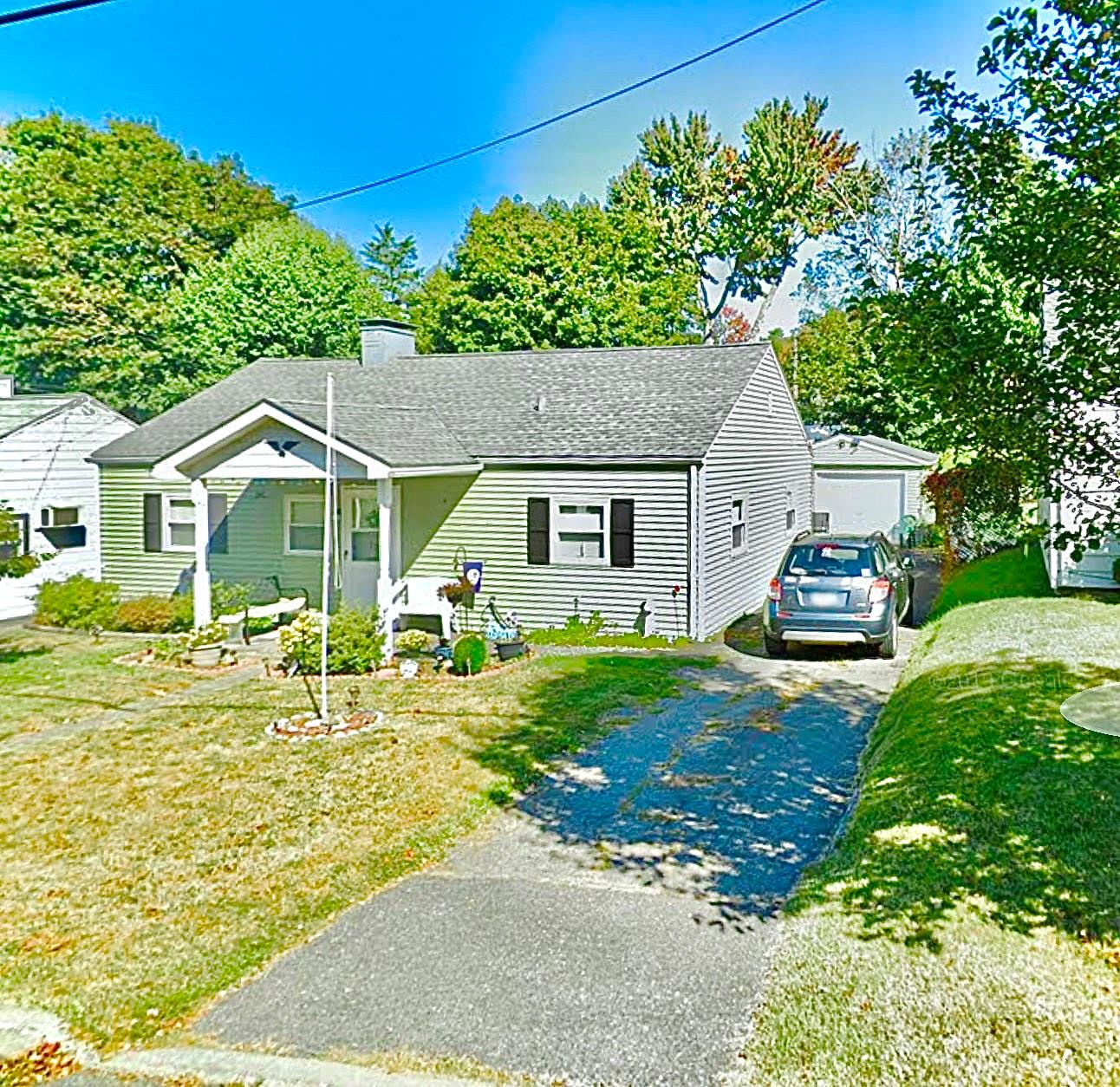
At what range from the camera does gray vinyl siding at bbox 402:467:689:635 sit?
16016 millimetres

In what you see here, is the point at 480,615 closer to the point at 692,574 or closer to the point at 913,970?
the point at 692,574

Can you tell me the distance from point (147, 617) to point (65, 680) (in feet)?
12.5

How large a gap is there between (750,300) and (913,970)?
44434 mm

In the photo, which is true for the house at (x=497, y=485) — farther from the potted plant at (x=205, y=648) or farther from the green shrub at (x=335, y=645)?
the potted plant at (x=205, y=648)

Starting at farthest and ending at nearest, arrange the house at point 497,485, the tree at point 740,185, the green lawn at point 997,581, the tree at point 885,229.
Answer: the tree at point 740,185
the green lawn at point 997,581
the house at point 497,485
the tree at point 885,229

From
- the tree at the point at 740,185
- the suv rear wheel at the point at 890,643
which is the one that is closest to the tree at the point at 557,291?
the tree at the point at 740,185

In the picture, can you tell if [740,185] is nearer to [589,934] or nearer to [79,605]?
[79,605]

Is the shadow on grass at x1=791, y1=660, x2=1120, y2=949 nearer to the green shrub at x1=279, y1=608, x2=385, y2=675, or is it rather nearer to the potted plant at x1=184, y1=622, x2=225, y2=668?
the green shrub at x1=279, y1=608, x2=385, y2=675

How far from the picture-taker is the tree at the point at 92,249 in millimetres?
34750

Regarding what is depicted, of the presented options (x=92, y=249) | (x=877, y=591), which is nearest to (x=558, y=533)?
(x=877, y=591)

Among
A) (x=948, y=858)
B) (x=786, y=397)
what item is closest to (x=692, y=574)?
(x=786, y=397)

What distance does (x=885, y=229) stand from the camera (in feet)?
125

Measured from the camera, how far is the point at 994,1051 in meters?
4.15

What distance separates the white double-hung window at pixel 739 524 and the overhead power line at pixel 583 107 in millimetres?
7049
